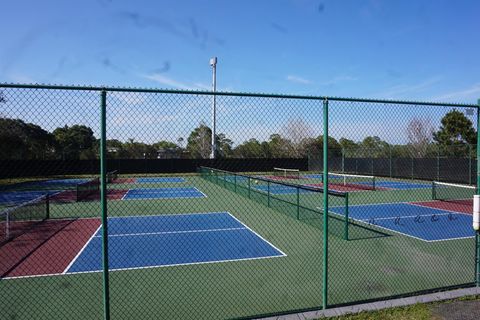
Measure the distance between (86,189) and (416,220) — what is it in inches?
670

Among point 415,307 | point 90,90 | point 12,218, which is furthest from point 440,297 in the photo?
point 12,218

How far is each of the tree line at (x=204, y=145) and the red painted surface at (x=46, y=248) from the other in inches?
91.5

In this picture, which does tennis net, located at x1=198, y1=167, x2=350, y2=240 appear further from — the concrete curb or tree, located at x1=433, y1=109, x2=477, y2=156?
tree, located at x1=433, y1=109, x2=477, y2=156

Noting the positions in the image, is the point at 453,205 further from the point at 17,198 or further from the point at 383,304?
the point at 17,198

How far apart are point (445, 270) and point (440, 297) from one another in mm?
2192

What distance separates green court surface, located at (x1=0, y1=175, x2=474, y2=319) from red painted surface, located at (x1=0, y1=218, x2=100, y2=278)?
2.23 feet

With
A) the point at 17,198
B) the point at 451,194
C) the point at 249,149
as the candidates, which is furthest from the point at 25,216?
the point at 451,194

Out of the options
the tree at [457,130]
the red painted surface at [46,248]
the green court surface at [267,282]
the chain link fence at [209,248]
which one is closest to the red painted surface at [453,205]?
the chain link fence at [209,248]

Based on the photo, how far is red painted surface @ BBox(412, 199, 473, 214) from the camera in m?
15.1

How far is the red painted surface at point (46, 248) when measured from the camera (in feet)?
25.3

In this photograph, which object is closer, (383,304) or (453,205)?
(383,304)

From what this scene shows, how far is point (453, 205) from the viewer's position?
16141 millimetres

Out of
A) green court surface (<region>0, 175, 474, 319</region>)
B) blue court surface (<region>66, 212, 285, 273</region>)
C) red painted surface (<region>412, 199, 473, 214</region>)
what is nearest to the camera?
green court surface (<region>0, 175, 474, 319</region>)

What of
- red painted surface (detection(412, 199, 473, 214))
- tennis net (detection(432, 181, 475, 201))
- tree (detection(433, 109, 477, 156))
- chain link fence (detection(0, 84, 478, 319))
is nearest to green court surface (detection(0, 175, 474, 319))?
chain link fence (detection(0, 84, 478, 319))
